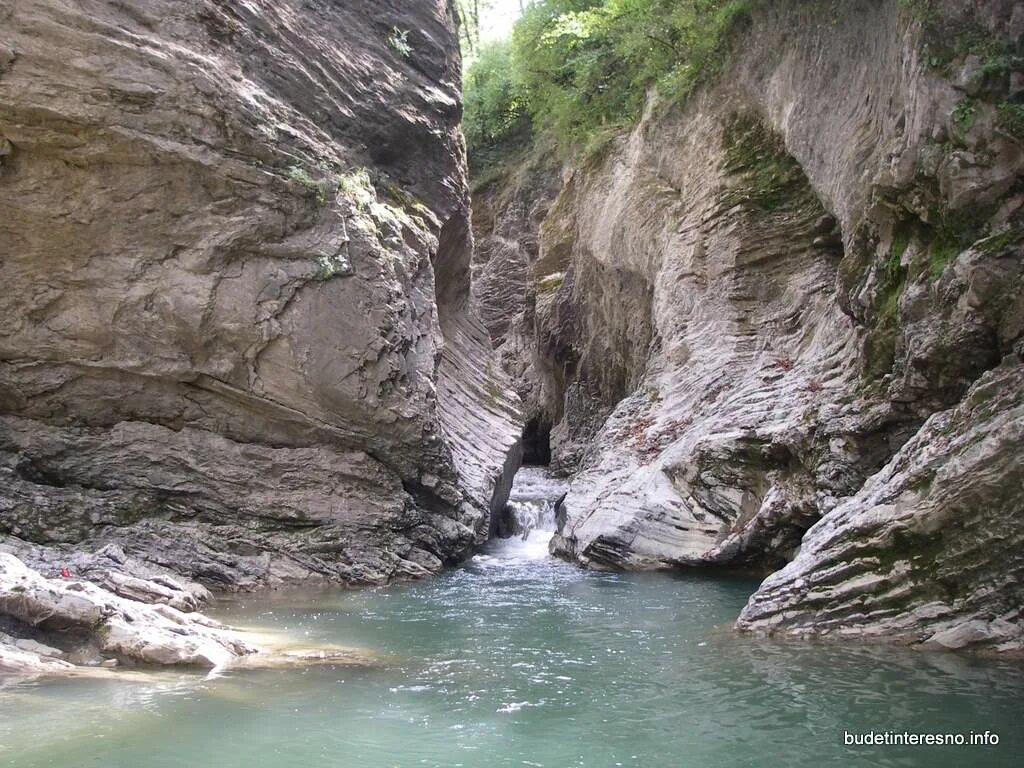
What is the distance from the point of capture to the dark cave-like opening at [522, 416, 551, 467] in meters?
28.6

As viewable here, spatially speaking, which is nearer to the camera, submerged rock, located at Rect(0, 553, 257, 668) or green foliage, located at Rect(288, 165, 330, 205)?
submerged rock, located at Rect(0, 553, 257, 668)

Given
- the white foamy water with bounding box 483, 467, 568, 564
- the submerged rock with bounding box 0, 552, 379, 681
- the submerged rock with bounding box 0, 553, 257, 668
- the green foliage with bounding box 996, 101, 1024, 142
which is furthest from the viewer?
the white foamy water with bounding box 483, 467, 568, 564

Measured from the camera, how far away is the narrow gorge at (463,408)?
6.33 m

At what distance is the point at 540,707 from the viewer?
6082 mm

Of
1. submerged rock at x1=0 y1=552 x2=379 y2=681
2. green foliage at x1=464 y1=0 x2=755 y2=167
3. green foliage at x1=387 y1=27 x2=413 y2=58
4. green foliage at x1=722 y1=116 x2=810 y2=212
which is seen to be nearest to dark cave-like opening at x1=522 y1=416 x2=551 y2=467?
green foliage at x1=464 y1=0 x2=755 y2=167

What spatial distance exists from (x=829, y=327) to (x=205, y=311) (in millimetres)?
8987

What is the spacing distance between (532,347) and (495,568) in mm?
15418

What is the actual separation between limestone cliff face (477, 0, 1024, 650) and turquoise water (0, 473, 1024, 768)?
0.90 meters

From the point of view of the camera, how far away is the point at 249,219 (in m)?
12.4

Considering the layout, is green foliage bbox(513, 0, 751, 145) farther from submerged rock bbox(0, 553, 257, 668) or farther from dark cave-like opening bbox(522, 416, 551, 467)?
submerged rock bbox(0, 553, 257, 668)

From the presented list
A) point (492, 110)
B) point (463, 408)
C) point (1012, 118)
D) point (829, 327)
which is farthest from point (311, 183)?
point (492, 110)

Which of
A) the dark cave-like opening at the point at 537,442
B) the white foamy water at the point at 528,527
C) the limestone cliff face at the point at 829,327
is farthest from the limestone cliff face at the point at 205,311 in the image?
the dark cave-like opening at the point at 537,442

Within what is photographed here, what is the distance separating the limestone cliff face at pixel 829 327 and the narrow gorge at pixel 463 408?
0.05m

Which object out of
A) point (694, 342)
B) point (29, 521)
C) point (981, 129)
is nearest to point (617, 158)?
point (694, 342)
